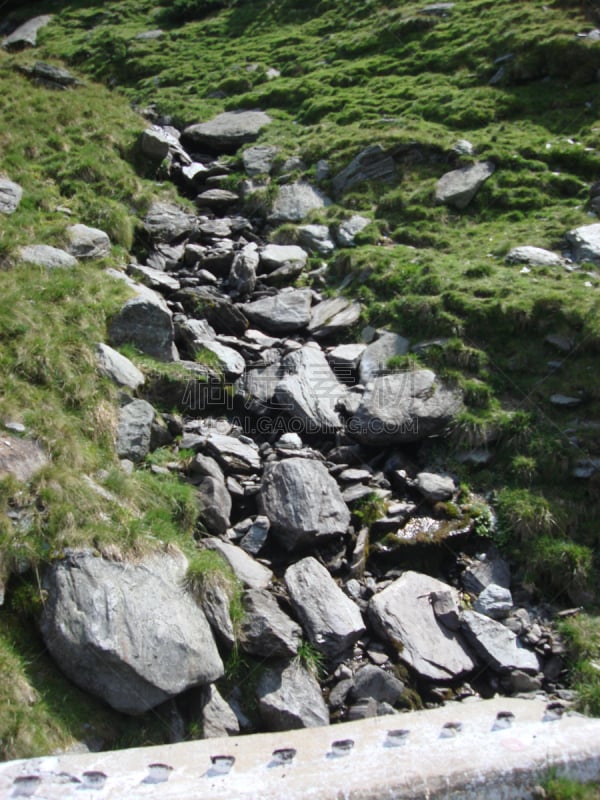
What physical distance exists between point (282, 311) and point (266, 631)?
23.1ft

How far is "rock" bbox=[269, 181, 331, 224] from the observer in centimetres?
1672

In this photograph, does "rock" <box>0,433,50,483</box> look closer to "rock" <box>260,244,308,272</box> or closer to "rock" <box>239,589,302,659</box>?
"rock" <box>239,589,302,659</box>

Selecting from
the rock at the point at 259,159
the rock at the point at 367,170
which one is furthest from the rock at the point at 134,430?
the rock at the point at 259,159

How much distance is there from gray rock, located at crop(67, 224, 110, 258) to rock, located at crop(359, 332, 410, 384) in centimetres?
563

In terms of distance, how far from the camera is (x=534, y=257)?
14008mm

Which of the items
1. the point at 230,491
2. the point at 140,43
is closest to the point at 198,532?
the point at 230,491

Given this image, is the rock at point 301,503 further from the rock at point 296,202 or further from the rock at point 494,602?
the rock at point 296,202

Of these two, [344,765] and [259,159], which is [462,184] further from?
[344,765]

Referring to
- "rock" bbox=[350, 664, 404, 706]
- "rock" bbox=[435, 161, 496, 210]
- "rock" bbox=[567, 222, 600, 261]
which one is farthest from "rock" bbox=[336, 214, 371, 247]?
"rock" bbox=[350, 664, 404, 706]

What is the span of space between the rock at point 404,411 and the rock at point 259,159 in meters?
8.88

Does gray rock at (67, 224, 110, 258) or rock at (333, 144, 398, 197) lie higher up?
gray rock at (67, 224, 110, 258)

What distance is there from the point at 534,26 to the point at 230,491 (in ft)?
59.4

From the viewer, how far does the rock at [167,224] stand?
16016mm

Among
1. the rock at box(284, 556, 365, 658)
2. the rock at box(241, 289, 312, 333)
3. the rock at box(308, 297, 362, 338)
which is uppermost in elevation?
the rock at box(241, 289, 312, 333)
